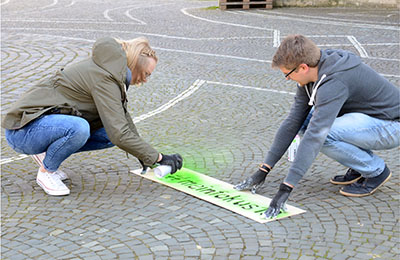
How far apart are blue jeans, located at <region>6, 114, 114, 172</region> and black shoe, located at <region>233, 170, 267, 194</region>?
1.35 meters

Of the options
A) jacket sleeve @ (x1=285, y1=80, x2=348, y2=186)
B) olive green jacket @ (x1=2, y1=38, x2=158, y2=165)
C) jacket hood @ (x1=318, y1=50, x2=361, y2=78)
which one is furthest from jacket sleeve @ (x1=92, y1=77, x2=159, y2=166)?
jacket hood @ (x1=318, y1=50, x2=361, y2=78)

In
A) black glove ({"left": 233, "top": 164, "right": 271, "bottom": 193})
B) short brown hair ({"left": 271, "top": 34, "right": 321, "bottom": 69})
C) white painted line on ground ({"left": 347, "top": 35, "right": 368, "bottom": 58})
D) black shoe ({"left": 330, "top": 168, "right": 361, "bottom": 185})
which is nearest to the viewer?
short brown hair ({"left": 271, "top": 34, "right": 321, "bottom": 69})

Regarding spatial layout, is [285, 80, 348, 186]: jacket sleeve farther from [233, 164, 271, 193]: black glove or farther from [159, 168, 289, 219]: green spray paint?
[233, 164, 271, 193]: black glove

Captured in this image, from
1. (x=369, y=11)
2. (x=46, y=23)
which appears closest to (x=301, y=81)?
(x=46, y=23)

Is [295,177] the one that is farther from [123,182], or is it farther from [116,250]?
[123,182]

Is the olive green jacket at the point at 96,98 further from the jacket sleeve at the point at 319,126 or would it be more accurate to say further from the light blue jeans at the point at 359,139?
the light blue jeans at the point at 359,139

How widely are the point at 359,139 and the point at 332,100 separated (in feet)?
1.79

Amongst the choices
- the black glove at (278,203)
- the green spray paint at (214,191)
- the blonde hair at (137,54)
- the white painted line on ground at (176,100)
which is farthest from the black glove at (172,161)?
the white painted line on ground at (176,100)

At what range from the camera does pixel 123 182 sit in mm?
5586

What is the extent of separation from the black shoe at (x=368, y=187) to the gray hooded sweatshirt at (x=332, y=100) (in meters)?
0.50

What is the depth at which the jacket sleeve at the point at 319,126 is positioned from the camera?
454cm

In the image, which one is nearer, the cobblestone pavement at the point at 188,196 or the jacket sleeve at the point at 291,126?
the cobblestone pavement at the point at 188,196

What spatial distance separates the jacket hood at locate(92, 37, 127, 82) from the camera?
15.8 ft

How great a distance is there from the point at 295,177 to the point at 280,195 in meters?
0.19
